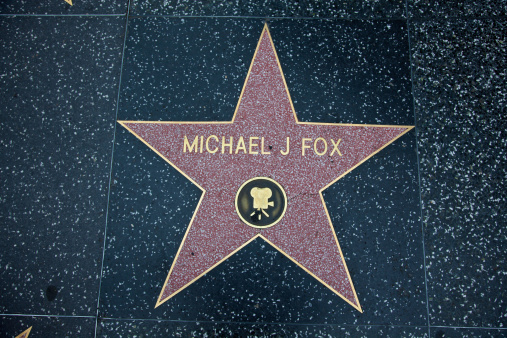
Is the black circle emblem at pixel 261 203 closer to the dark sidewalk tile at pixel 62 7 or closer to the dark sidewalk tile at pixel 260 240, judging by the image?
the dark sidewalk tile at pixel 260 240

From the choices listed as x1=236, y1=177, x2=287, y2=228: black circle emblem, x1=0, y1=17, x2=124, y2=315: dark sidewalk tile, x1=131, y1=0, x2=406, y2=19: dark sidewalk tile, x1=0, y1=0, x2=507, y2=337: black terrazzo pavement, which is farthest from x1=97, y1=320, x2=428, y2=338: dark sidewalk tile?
x1=131, y1=0, x2=406, y2=19: dark sidewalk tile

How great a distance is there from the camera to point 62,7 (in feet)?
5.76

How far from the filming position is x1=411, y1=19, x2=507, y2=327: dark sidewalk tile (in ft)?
5.01

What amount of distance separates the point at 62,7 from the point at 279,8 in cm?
118

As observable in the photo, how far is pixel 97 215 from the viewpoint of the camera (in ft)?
5.24

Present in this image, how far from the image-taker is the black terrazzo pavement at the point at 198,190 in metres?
1.52

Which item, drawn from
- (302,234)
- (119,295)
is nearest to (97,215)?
(119,295)

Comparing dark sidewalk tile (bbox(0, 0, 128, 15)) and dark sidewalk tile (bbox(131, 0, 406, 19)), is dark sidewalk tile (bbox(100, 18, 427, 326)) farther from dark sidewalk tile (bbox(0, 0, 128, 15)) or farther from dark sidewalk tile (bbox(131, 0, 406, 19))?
dark sidewalk tile (bbox(0, 0, 128, 15))

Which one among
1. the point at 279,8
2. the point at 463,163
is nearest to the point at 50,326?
the point at 279,8

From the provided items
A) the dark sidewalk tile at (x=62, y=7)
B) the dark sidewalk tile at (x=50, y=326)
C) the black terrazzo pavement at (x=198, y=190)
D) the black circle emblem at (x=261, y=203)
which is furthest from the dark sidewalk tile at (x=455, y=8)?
the dark sidewalk tile at (x=50, y=326)

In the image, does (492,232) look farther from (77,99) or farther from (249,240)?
(77,99)

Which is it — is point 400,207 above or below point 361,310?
above

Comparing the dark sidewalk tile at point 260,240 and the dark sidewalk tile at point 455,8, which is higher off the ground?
the dark sidewalk tile at point 455,8

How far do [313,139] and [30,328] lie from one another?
5.35ft
